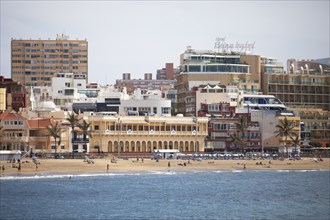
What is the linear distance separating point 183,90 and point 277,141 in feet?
94.0

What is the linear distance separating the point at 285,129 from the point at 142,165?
114ft

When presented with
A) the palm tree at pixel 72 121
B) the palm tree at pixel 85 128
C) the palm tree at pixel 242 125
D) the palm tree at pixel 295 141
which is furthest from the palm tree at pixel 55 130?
the palm tree at pixel 295 141

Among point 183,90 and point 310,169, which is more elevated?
point 183,90

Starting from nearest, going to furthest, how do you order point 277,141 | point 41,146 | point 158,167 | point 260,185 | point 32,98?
point 260,185
point 158,167
point 41,146
point 277,141
point 32,98

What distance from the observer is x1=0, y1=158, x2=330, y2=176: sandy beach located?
129000 millimetres

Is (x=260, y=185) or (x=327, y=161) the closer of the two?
(x=260, y=185)

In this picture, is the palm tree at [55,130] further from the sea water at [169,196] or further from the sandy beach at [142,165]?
the sea water at [169,196]

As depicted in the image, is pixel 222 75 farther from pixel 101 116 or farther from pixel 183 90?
pixel 101 116

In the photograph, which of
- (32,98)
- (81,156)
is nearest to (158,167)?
(81,156)

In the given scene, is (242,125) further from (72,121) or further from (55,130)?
(55,130)

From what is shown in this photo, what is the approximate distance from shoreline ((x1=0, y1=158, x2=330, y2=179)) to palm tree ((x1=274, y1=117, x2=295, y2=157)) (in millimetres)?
8402

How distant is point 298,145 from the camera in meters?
170

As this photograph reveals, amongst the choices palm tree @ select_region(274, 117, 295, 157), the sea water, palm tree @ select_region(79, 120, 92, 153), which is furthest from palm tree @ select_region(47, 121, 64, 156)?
palm tree @ select_region(274, 117, 295, 157)

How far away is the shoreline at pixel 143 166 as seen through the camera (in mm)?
128250
